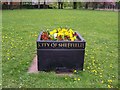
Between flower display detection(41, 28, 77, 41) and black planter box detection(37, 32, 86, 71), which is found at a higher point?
flower display detection(41, 28, 77, 41)

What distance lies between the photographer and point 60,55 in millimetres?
5434

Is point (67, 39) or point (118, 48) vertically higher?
point (67, 39)

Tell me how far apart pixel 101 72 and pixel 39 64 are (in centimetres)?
146

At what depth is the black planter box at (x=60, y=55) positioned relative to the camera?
5.35m

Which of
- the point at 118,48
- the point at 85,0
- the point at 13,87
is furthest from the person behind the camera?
the point at 85,0

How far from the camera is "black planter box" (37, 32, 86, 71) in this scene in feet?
17.6

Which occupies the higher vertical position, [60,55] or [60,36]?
[60,36]

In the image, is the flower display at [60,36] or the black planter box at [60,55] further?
the flower display at [60,36]

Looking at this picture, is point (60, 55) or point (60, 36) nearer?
point (60, 55)

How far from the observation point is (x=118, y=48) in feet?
28.0

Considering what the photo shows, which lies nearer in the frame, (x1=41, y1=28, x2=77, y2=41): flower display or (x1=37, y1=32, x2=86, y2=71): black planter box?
(x1=37, y1=32, x2=86, y2=71): black planter box

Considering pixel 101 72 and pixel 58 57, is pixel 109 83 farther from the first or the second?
pixel 58 57

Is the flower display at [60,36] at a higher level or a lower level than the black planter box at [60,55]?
higher

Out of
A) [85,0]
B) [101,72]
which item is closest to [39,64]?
[101,72]
